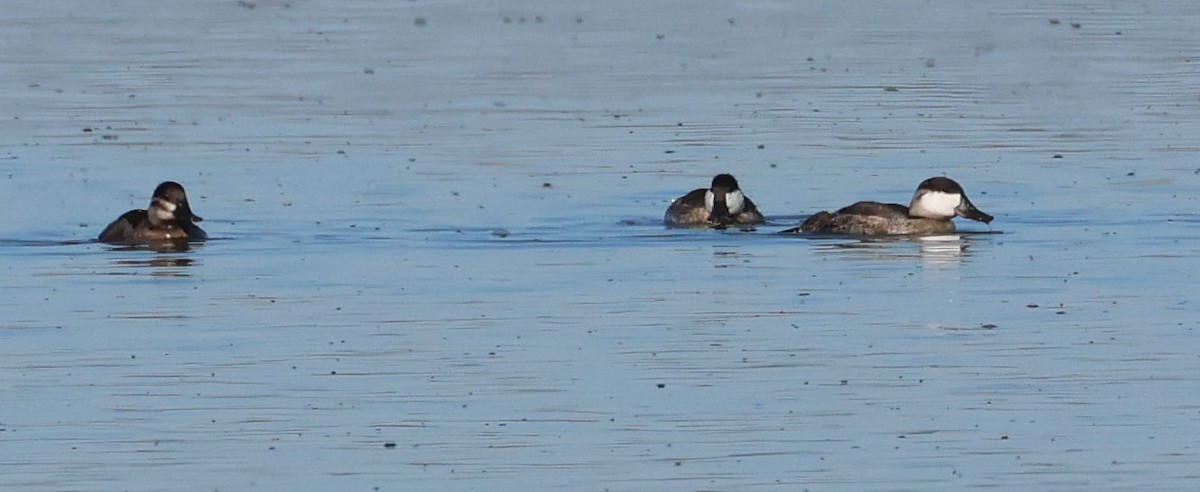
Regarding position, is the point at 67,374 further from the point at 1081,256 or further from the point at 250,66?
the point at 250,66

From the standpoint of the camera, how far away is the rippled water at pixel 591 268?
12.3 meters

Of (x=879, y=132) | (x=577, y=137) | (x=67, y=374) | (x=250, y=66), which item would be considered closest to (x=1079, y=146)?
(x=879, y=132)

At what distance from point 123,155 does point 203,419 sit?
1352 cm

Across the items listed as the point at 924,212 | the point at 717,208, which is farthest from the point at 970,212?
the point at 717,208

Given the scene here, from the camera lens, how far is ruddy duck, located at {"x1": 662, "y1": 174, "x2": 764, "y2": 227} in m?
21.5

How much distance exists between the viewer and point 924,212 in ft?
71.4

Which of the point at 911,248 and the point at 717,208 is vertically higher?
the point at 717,208

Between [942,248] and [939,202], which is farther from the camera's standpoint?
[939,202]

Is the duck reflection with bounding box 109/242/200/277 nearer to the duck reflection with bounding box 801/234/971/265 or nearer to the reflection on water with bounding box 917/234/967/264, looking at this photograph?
the duck reflection with bounding box 801/234/971/265

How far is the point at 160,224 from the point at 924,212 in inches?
237

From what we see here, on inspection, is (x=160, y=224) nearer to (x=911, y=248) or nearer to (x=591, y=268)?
(x=591, y=268)

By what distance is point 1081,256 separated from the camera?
19156 mm

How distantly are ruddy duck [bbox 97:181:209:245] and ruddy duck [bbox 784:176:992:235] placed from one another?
4.70 metres

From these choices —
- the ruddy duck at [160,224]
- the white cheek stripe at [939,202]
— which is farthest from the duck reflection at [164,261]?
the white cheek stripe at [939,202]
